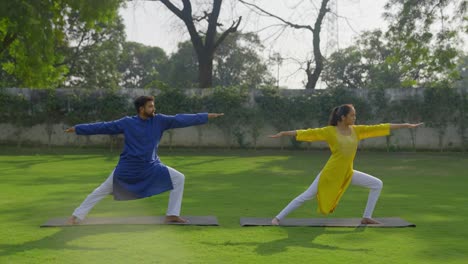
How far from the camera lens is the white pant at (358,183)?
719cm

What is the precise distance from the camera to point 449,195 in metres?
10.3

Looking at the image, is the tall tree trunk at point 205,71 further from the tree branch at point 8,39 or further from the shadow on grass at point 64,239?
the shadow on grass at point 64,239

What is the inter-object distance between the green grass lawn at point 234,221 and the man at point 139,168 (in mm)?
394

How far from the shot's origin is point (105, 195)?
711 cm

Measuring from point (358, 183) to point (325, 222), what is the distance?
63 centimetres

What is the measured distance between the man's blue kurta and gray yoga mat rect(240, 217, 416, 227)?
1077 millimetres

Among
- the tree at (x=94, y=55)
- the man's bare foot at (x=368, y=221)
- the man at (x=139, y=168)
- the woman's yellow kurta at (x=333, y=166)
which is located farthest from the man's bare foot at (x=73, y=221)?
the tree at (x=94, y=55)

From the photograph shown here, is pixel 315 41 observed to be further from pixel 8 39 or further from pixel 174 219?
pixel 174 219

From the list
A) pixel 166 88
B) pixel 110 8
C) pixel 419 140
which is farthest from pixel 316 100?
pixel 110 8

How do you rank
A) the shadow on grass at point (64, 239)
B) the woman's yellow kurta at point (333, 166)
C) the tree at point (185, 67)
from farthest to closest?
the tree at point (185, 67) < the woman's yellow kurta at point (333, 166) < the shadow on grass at point (64, 239)

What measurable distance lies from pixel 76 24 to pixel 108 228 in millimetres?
26845

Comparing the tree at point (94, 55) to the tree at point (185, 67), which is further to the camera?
the tree at point (185, 67)

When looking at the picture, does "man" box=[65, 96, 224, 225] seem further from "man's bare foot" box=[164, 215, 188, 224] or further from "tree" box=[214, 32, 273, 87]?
"tree" box=[214, 32, 273, 87]

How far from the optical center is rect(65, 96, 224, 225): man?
23.3ft
